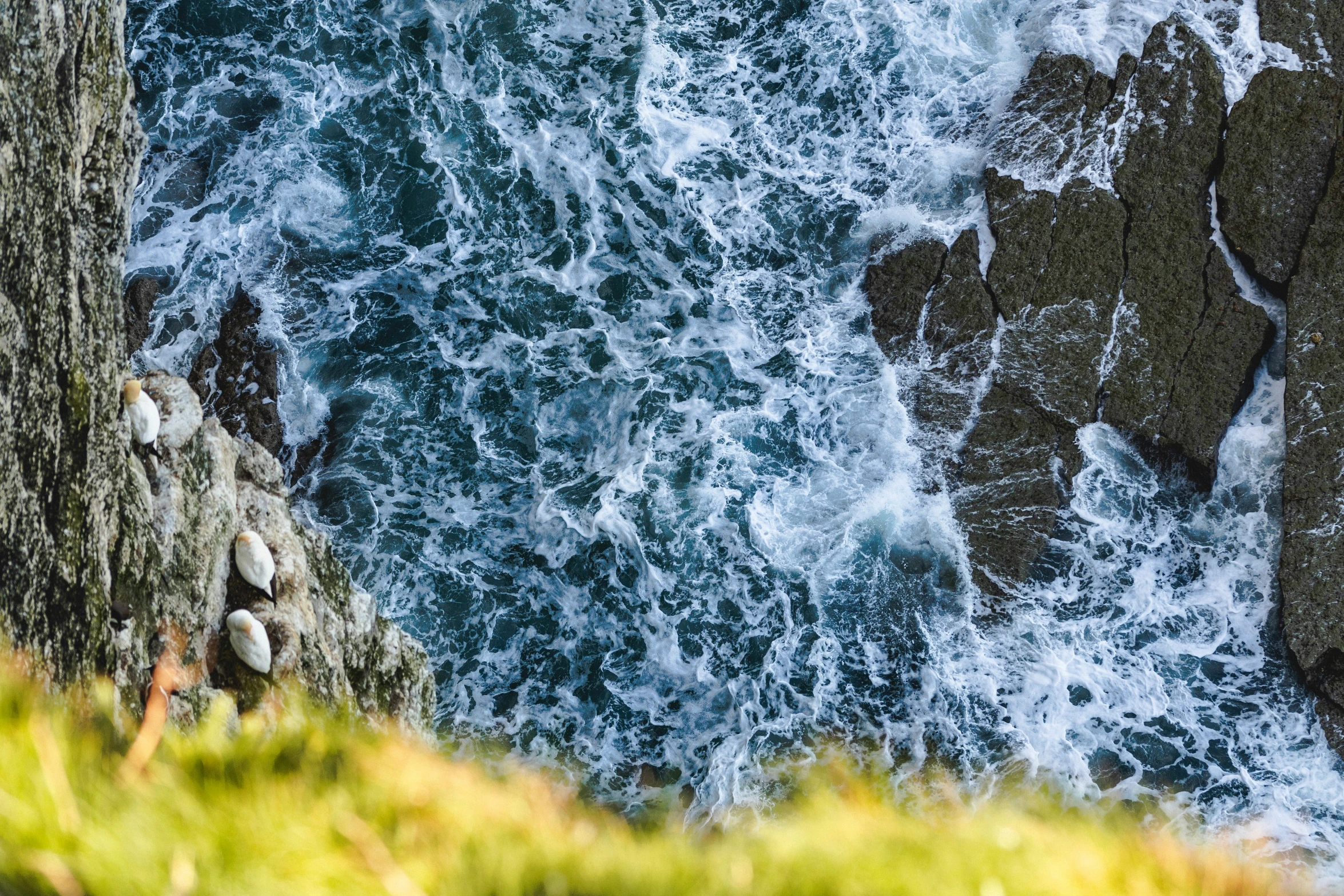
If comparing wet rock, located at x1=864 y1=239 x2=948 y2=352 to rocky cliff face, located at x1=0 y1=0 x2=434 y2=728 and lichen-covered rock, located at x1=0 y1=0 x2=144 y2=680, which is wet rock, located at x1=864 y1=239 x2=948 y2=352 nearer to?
rocky cliff face, located at x1=0 y1=0 x2=434 y2=728

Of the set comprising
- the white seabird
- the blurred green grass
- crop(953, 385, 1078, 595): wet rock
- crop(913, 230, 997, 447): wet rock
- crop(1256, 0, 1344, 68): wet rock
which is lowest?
crop(953, 385, 1078, 595): wet rock

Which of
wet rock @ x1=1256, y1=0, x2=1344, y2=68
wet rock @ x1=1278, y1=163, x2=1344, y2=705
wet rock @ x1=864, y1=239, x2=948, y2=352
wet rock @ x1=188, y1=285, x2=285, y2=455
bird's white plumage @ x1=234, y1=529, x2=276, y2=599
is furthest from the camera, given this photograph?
wet rock @ x1=1256, y1=0, x2=1344, y2=68

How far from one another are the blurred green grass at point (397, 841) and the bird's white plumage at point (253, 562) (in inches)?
163

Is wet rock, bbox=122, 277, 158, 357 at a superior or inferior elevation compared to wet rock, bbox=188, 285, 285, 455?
superior

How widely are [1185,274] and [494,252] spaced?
28.0 feet

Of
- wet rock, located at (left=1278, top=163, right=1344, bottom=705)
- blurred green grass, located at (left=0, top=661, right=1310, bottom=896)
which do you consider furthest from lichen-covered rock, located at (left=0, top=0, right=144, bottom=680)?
wet rock, located at (left=1278, top=163, right=1344, bottom=705)

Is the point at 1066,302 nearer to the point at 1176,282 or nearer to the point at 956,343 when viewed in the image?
the point at 1176,282

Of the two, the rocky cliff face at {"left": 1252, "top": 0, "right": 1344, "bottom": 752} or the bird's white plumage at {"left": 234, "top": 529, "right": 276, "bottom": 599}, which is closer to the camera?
the bird's white plumage at {"left": 234, "top": 529, "right": 276, "bottom": 599}

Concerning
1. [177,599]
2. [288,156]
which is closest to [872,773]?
[177,599]

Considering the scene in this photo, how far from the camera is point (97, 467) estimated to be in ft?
17.3

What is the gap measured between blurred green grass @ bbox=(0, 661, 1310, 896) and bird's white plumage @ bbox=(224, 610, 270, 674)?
11.7 feet

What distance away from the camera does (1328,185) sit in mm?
12148

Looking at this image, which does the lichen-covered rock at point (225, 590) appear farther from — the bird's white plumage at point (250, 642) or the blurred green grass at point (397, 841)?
the blurred green grass at point (397, 841)

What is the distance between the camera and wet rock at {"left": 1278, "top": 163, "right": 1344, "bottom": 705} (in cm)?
1059
